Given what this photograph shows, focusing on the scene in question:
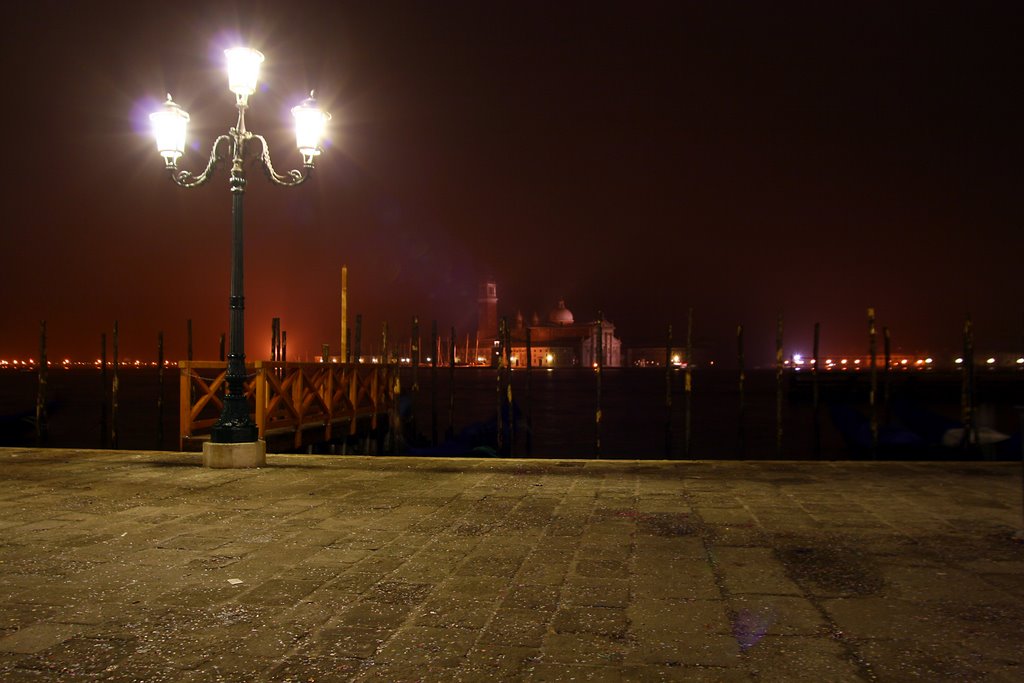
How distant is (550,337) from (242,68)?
162458 mm

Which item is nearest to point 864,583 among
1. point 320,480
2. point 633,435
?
point 320,480

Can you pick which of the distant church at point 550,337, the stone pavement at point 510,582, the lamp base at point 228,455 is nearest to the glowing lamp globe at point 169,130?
the lamp base at point 228,455

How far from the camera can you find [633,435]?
33.2 m

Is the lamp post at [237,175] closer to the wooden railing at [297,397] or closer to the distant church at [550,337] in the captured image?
the wooden railing at [297,397]

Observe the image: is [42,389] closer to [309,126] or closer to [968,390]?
[309,126]

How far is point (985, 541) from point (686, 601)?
235 centimetres

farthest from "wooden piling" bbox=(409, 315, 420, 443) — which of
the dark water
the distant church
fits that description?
the distant church

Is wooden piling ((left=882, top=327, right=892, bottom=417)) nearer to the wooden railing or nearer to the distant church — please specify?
the wooden railing

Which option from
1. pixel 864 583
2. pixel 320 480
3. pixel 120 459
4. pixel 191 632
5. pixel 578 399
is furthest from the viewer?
pixel 578 399

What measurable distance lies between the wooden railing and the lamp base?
1346 mm

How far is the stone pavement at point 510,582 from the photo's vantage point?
2.95 metres

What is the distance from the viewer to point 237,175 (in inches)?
355

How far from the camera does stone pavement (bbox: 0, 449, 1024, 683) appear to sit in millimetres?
2949

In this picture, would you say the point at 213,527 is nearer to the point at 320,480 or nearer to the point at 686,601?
the point at 320,480
